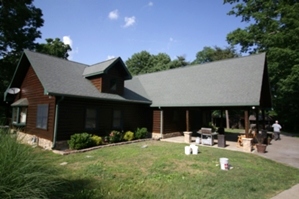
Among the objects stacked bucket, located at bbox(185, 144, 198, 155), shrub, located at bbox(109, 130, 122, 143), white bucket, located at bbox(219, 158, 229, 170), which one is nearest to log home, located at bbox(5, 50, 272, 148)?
shrub, located at bbox(109, 130, 122, 143)

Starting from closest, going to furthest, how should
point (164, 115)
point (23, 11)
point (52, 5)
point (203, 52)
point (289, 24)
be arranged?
point (52, 5)
point (164, 115)
point (289, 24)
point (23, 11)
point (203, 52)

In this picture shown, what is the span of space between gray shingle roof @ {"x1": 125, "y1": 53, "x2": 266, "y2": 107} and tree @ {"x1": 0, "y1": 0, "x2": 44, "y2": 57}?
605 inches

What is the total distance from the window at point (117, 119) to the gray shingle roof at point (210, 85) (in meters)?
3.03

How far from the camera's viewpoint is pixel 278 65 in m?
21.3

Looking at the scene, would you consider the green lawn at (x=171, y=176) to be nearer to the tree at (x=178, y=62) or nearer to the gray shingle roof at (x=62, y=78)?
the gray shingle roof at (x=62, y=78)

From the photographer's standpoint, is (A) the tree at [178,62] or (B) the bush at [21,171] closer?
(B) the bush at [21,171]

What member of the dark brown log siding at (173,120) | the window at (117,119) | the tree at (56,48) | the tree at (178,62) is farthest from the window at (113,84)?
the tree at (178,62)

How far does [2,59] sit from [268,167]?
28633 millimetres

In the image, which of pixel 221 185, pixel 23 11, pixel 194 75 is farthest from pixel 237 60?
pixel 23 11

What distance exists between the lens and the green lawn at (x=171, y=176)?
5.16 meters

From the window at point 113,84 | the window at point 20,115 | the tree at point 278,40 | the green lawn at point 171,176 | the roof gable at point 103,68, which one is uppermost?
the tree at point 278,40

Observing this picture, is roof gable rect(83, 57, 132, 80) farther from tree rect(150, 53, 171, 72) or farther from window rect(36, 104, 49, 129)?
tree rect(150, 53, 171, 72)

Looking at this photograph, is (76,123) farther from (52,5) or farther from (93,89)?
(52,5)

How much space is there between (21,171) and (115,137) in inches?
394
